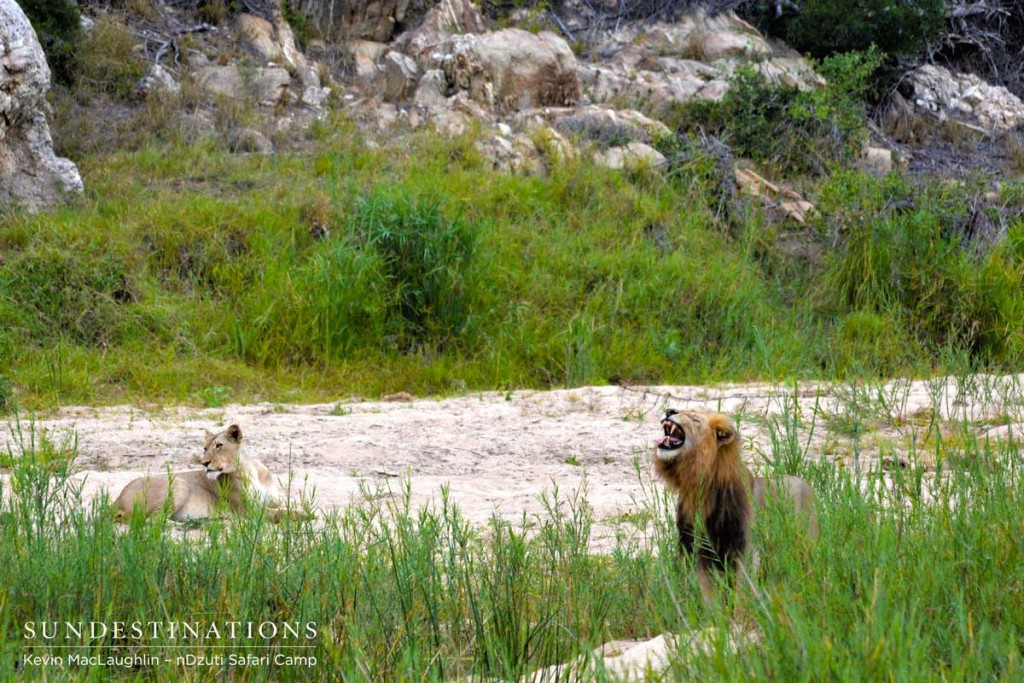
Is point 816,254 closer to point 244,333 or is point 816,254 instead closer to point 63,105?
point 244,333

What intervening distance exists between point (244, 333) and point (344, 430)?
8.36 feet

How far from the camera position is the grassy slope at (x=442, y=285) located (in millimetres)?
9703

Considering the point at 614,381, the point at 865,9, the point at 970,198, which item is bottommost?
the point at 614,381

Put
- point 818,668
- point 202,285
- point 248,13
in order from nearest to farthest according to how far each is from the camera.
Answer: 1. point 818,668
2. point 202,285
3. point 248,13

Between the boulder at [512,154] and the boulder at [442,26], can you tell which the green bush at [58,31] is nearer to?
the boulder at [442,26]

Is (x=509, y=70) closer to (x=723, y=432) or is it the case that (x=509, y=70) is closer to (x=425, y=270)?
(x=425, y=270)

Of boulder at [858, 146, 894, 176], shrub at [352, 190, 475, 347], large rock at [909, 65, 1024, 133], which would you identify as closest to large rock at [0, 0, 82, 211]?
shrub at [352, 190, 475, 347]

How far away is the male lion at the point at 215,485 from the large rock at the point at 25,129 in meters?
6.22

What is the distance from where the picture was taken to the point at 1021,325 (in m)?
10.4

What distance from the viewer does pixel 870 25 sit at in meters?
16.0

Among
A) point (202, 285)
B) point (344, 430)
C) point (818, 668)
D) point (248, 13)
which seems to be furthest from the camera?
point (248, 13)

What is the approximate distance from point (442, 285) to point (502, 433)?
2714mm

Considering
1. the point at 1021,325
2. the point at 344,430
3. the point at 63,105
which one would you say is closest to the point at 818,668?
the point at 344,430

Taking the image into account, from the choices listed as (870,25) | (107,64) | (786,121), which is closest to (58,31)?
(107,64)
